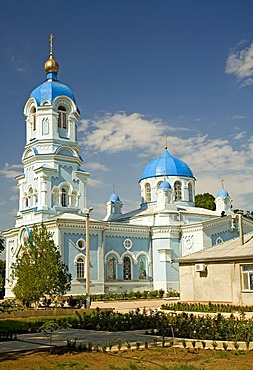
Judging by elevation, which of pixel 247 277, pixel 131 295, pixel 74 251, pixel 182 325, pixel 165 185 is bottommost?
pixel 182 325

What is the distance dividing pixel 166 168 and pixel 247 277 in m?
23.9

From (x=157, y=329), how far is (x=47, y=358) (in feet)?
14.1

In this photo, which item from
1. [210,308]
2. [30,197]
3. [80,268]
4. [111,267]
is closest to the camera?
[210,308]

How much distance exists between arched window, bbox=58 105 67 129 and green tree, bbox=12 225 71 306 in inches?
640

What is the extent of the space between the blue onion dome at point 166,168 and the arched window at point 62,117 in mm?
9668

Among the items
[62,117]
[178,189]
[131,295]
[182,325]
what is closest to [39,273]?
[182,325]

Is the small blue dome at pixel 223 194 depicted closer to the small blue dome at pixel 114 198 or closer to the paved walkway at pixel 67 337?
the small blue dome at pixel 114 198

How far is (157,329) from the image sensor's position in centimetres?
1320

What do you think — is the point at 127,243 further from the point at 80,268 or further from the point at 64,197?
the point at 64,197

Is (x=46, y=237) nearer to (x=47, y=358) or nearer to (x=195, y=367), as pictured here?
(x=47, y=358)

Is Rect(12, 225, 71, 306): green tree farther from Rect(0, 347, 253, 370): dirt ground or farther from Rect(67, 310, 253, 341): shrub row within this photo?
Rect(0, 347, 253, 370): dirt ground

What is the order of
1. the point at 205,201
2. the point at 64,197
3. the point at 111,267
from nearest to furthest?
the point at 111,267, the point at 64,197, the point at 205,201

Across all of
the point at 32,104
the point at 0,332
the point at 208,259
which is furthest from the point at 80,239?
the point at 0,332

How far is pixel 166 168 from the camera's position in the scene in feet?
143
